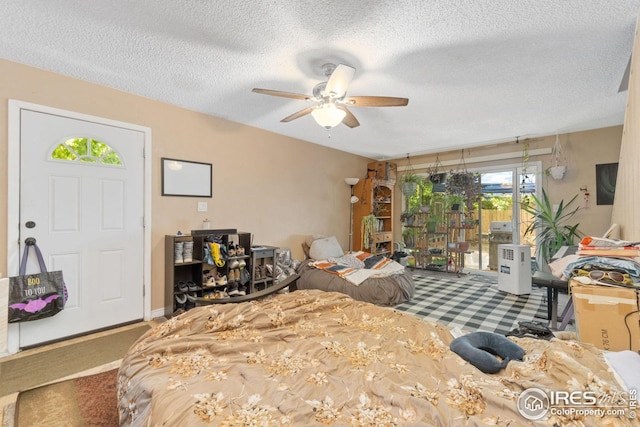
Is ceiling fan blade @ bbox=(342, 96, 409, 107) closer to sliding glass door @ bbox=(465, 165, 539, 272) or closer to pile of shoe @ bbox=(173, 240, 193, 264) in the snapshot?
pile of shoe @ bbox=(173, 240, 193, 264)

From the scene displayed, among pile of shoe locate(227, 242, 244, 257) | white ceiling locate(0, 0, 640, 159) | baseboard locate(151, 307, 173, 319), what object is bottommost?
baseboard locate(151, 307, 173, 319)

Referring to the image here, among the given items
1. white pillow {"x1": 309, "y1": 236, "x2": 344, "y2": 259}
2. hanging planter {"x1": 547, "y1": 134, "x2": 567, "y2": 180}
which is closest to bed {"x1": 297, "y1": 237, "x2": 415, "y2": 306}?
white pillow {"x1": 309, "y1": 236, "x2": 344, "y2": 259}

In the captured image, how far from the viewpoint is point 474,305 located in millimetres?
3492

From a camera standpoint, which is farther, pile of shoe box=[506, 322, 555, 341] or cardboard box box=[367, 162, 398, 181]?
cardboard box box=[367, 162, 398, 181]

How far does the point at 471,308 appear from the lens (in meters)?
3.38

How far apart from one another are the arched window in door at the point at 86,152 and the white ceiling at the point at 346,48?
59 centimetres

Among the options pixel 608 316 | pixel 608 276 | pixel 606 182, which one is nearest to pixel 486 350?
pixel 608 316

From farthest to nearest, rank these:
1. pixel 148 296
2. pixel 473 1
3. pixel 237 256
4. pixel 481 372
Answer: pixel 237 256, pixel 148 296, pixel 473 1, pixel 481 372

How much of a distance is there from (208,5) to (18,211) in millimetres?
2279

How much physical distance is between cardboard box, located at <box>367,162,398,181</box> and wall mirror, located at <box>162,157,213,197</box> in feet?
11.4

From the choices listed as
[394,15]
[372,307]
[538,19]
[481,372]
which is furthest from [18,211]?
[538,19]

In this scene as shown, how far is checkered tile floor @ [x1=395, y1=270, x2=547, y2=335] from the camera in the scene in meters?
2.96

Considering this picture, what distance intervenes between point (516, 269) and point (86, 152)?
209 inches

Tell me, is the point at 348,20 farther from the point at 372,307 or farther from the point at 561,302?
the point at 561,302
